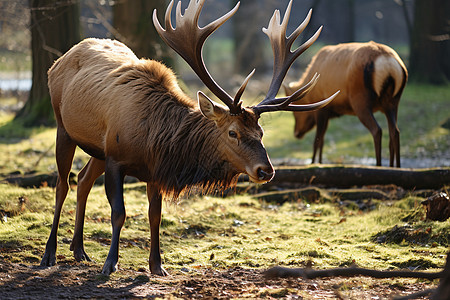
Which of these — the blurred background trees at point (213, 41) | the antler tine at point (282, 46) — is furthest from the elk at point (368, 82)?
the antler tine at point (282, 46)

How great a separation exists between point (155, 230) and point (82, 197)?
1.02m

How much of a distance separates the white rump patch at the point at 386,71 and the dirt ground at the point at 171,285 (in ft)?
16.4

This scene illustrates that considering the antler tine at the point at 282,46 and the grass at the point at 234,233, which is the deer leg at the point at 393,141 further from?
the antler tine at the point at 282,46

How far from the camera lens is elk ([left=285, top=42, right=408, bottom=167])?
9.73 meters

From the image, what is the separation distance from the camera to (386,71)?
9703 mm

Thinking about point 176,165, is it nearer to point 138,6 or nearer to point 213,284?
point 213,284

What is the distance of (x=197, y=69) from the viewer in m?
5.65

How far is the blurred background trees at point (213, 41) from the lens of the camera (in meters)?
12.9

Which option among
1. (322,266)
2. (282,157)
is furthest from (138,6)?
(322,266)

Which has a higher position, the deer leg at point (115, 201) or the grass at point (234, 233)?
the deer leg at point (115, 201)

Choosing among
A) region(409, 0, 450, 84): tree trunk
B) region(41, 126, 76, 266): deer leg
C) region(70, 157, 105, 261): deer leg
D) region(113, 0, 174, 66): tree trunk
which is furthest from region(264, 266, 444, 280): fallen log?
region(409, 0, 450, 84): tree trunk

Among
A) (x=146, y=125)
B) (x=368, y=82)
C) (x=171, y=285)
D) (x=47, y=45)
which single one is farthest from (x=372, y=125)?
(x=47, y=45)

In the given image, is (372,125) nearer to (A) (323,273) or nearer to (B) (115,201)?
(B) (115,201)

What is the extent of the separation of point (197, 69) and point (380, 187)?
168 inches
